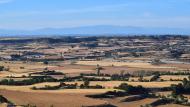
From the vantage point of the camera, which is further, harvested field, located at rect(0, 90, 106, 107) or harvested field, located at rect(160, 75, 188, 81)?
harvested field, located at rect(160, 75, 188, 81)

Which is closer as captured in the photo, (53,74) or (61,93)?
(61,93)

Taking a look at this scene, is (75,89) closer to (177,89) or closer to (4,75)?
(177,89)

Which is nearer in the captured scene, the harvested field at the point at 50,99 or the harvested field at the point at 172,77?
the harvested field at the point at 50,99

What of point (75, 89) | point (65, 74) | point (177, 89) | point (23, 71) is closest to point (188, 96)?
point (177, 89)

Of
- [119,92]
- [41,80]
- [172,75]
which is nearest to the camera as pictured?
[119,92]

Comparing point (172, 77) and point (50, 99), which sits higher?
point (50, 99)

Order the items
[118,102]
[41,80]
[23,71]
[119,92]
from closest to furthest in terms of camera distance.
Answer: [118,102], [119,92], [41,80], [23,71]

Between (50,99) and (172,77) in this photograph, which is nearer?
(50,99)

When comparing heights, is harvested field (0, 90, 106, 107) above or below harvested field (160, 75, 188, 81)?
above

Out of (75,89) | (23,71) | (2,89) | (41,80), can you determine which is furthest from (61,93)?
(23,71)

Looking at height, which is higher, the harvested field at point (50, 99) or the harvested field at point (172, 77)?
the harvested field at point (50, 99)
